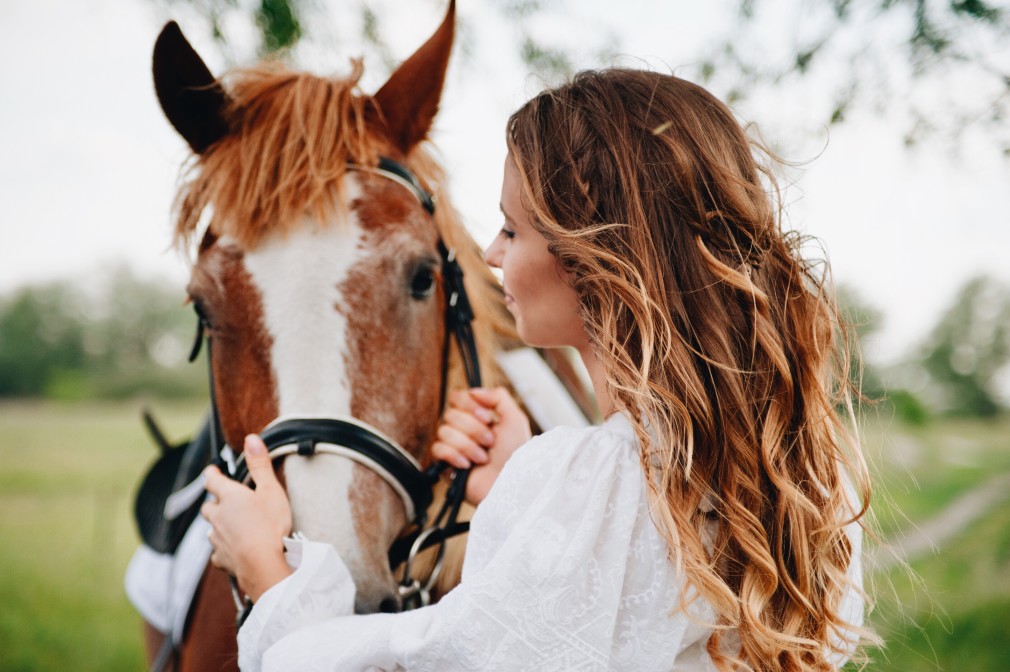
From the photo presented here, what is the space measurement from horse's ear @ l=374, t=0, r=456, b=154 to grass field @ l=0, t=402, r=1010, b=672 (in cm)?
146

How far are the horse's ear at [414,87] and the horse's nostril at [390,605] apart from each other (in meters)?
1.21

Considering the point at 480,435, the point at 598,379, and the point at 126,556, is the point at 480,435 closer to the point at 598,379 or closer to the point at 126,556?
the point at 598,379

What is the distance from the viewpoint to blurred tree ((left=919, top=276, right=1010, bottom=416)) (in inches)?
482

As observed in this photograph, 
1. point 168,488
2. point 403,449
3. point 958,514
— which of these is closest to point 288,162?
Result: point 403,449

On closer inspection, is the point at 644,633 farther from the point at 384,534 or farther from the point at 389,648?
the point at 384,534

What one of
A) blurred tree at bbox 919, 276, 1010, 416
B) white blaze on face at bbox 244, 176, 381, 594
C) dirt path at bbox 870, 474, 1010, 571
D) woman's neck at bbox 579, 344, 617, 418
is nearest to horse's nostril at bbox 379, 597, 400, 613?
white blaze on face at bbox 244, 176, 381, 594

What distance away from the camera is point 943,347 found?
13.3 meters

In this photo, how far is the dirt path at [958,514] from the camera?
755 cm

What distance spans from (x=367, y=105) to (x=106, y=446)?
1661 centimetres

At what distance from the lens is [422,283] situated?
5.57 ft

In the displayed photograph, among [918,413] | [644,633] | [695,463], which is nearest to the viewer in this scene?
[644,633]

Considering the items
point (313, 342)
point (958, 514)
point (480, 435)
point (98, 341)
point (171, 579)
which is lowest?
point (958, 514)

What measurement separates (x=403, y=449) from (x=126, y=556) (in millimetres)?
9646

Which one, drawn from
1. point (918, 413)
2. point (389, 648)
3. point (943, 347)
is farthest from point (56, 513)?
point (943, 347)
